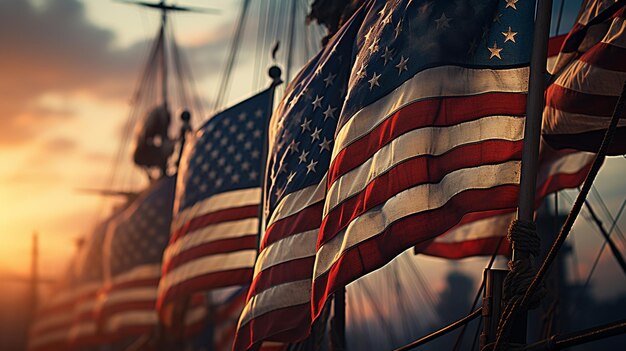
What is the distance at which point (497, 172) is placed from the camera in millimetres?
9508

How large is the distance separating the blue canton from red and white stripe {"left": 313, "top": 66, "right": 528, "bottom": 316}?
8539mm

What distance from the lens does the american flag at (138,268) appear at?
2744 centimetres

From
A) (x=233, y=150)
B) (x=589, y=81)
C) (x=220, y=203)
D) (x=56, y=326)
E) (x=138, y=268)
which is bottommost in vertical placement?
(x=56, y=326)

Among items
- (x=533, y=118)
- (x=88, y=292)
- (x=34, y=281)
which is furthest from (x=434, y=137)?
(x=34, y=281)

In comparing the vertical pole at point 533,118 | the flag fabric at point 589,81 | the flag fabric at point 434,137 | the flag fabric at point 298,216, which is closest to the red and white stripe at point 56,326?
the flag fabric at point 298,216

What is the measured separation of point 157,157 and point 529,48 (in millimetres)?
27959

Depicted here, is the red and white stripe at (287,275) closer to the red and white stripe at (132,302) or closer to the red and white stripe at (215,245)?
the red and white stripe at (215,245)

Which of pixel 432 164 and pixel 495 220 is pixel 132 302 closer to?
pixel 495 220

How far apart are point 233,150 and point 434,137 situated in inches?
363

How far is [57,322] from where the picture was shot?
34.2m

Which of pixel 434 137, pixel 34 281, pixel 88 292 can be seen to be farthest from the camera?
pixel 34 281

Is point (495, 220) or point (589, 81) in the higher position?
point (589, 81)

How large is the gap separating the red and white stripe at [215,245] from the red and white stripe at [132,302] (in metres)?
8.48

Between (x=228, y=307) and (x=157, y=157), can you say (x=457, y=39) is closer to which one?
(x=228, y=307)
